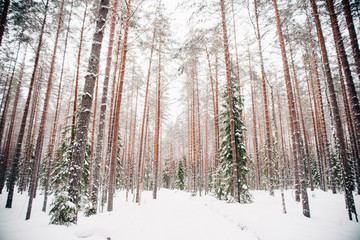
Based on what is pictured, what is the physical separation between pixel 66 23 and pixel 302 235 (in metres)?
15.2

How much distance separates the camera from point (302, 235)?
4.02m

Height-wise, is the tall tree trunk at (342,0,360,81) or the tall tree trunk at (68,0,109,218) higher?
the tall tree trunk at (342,0,360,81)

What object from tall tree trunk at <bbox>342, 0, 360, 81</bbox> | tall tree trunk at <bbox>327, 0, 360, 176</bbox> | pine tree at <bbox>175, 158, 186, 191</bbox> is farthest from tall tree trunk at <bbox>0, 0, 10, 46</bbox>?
pine tree at <bbox>175, 158, 186, 191</bbox>

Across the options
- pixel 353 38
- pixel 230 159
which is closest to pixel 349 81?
pixel 353 38

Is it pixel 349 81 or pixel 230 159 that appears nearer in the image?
pixel 349 81

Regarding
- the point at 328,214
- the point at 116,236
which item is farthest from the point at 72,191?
the point at 328,214

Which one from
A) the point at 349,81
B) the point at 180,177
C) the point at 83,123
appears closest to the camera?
the point at 83,123

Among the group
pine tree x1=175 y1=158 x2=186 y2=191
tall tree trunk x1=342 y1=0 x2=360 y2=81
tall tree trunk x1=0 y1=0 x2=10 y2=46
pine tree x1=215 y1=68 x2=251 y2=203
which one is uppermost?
tall tree trunk x1=0 y1=0 x2=10 y2=46

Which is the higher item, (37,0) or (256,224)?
(37,0)

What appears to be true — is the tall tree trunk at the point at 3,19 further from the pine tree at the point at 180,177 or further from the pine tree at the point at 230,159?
the pine tree at the point at 180,177

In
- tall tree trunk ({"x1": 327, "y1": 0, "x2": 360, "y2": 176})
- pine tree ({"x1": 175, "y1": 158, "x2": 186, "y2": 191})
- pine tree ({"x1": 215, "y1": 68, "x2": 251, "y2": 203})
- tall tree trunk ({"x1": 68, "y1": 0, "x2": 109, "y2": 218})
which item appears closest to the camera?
tall tree trunk ({"x1": 68, "y1": 0, "x2": 109, "y2": 218})

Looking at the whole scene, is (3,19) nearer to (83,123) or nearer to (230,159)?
(83,123)

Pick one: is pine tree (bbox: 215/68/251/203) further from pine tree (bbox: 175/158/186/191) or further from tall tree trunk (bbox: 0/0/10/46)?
pine tree (bbox: 175/158/186/191)

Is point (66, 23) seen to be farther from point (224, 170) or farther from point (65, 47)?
point (224, 170)
